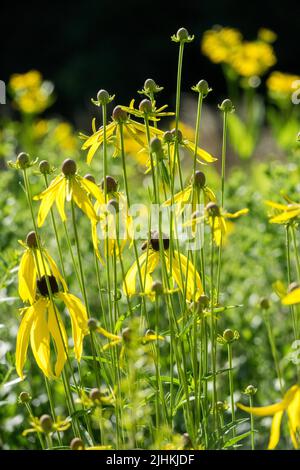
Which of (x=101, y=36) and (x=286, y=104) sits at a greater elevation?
(x=101, y=36)

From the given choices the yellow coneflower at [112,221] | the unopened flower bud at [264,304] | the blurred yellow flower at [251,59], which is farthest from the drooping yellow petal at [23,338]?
the blurred yellow flower at [251,59]

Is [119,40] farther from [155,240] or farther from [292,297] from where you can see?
[292,297]

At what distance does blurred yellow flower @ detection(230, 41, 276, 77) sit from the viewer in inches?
166

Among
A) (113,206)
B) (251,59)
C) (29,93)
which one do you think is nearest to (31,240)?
(113,206)

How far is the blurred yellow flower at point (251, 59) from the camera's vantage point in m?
4.22

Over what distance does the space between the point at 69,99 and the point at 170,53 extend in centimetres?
127

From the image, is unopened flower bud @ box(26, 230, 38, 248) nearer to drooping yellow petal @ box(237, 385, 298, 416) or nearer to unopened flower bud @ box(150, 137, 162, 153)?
unopened flower bud @ box(150, 137, 162, 153)

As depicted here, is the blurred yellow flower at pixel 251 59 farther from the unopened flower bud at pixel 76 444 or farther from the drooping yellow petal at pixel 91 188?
the unopened flower bud at pixel 76 444

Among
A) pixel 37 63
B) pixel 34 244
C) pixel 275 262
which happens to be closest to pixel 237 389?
pixel 275 262

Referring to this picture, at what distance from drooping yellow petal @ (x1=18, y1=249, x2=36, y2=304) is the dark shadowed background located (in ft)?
25.4

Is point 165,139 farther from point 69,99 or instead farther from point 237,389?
point 69,99

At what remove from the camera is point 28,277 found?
1.07 meters

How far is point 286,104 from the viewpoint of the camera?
4.56 m

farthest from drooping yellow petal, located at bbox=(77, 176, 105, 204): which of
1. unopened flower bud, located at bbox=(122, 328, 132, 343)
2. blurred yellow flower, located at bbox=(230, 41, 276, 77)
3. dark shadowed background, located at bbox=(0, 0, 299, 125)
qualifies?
dark shadowed background, located at bbox=(0, 0, 299, 125)
